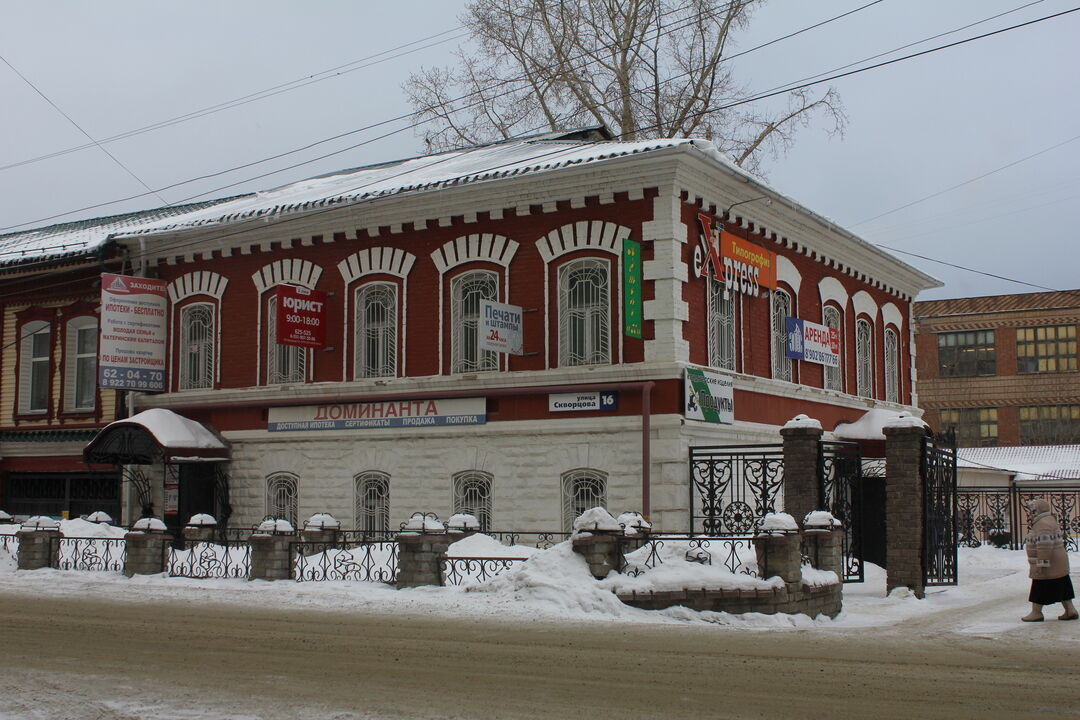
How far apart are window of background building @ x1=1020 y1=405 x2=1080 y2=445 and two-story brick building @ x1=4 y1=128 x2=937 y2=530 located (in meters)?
33.0

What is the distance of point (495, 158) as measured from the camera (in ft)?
76.4

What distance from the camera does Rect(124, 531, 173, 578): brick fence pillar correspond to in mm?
17359

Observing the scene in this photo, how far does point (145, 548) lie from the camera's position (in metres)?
17.4

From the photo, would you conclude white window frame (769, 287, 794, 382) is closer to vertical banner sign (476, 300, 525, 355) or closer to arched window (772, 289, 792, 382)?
arched window (772, 289, 792, 382)

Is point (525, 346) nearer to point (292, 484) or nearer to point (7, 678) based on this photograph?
point (292, 484)

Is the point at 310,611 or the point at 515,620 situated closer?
the point at 515,620

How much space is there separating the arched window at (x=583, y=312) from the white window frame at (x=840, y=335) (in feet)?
21.2

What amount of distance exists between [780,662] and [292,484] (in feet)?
46.3

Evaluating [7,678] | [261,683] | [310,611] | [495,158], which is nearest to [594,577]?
[310,611]

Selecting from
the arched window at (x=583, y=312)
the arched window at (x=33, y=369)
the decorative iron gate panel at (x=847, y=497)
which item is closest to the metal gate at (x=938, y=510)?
the decorative iron gate panel at (x=847, y=497)

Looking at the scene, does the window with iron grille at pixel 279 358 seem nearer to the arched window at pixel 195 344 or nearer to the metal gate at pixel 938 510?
the arched window at pixel 195 344

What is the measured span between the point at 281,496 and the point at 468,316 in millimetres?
5230

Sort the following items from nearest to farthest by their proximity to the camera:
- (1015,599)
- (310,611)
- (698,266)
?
(310,611) < (1015,599) < (698,266)

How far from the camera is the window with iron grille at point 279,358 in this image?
2261 cm
